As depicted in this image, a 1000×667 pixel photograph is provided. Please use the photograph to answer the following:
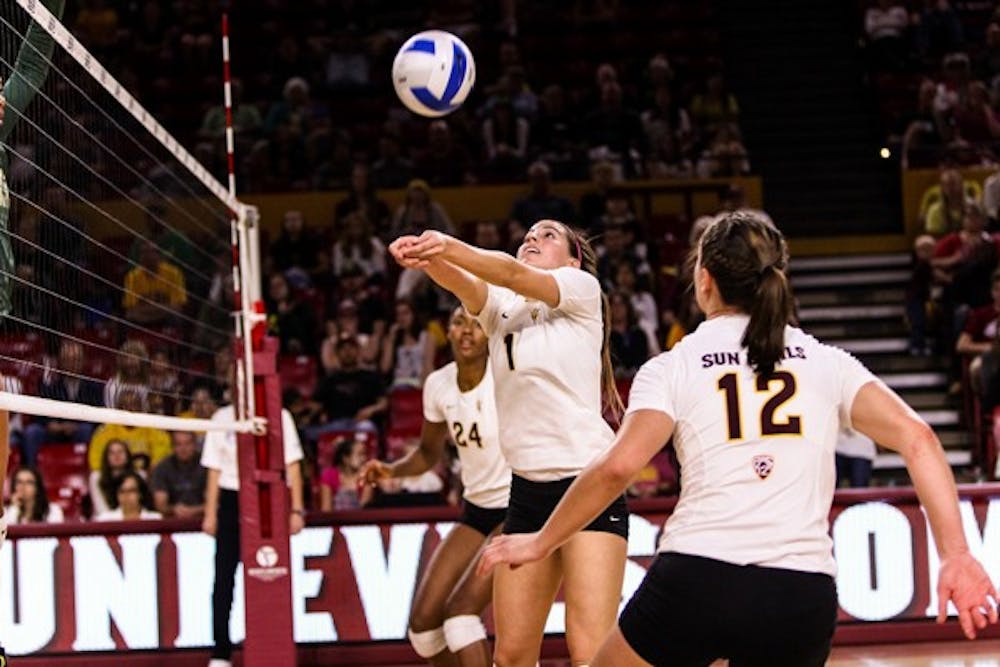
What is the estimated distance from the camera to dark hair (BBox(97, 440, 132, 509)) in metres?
10.8

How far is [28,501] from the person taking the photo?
10266 mm

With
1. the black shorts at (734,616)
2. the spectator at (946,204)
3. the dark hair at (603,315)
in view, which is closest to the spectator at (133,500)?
the dark hair at (603,315)

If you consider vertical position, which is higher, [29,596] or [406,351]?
[406,351]

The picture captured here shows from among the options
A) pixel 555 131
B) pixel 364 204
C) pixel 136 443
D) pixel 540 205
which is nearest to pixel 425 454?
pixel 136 443

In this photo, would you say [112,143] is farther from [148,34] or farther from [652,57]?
[652,57]

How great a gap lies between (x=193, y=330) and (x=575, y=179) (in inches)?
168

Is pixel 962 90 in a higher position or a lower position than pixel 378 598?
higher

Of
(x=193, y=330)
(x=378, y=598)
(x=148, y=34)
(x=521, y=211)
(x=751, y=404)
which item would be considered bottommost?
(x=378, y=598)

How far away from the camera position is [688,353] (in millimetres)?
3922

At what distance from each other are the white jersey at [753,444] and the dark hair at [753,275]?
0.05 meters

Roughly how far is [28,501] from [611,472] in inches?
283

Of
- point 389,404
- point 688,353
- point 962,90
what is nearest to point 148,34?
point 389,404

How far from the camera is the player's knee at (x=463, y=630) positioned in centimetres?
696

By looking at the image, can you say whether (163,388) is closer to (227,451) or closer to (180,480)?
(180,480)
